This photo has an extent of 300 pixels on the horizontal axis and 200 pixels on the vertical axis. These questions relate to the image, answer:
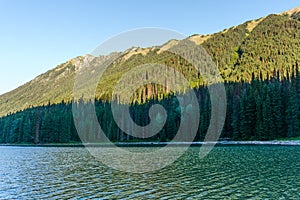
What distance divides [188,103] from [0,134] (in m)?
112

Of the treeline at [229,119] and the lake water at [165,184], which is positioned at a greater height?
the treeline at [229,119]

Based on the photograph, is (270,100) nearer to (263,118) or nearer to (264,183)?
(263,118)

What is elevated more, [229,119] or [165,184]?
[229,119]

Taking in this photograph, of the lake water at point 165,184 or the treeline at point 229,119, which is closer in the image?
the lake water at point 165,184

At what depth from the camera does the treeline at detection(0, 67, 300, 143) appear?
8881 centimetres

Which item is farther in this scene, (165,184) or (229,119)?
(229,119)

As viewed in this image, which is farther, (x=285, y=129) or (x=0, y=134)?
(x=0, y=134)

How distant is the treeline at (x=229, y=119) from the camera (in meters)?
88.8

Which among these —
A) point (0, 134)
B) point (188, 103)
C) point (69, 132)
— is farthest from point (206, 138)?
point (0, 134)

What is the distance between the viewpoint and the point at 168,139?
385 ft

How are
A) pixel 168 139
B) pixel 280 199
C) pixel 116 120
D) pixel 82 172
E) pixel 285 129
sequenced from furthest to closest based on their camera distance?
1. pixel 116 120
2. pixel 168 139
3. pixel 285 129
4. pixel 82 172
5. pixel 280 199

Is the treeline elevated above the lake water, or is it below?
above

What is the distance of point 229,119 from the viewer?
104 meters

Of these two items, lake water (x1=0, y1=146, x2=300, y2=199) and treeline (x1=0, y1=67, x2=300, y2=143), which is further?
treeline (x1=0, y1=67, x2=300, y2=143)
